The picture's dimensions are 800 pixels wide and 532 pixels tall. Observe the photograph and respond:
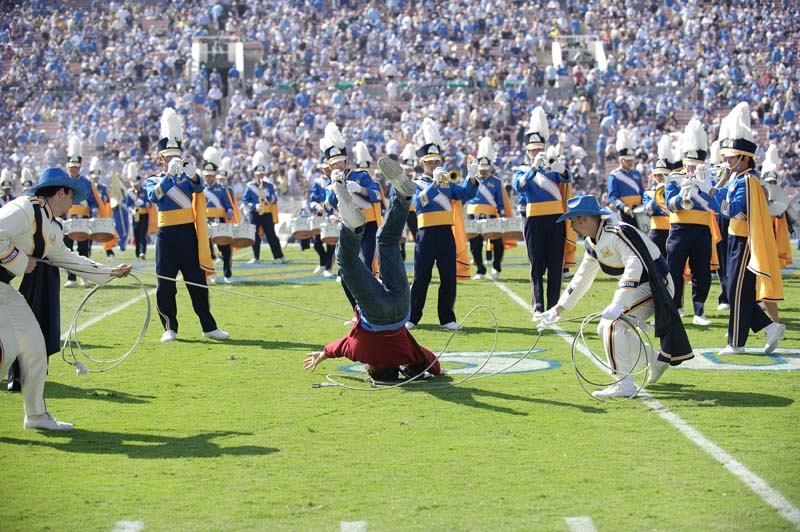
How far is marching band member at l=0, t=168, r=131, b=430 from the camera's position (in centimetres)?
721

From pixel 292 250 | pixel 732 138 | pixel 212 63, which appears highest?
pixel 212 63

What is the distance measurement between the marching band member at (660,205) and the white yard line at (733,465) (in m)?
5.66

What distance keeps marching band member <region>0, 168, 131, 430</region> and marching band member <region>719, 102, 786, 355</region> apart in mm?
5748

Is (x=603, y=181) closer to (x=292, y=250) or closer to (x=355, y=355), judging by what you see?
(x=292, y=250)

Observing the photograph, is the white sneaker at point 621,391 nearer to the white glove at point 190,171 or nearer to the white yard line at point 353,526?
the white yard line at point 353,526

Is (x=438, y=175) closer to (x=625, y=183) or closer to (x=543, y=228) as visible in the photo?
(x=543, y=228)

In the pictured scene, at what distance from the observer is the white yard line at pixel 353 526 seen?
5227mm

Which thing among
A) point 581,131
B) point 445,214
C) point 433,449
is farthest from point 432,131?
point 581,131

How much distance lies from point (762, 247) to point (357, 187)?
506 cm

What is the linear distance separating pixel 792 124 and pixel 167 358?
30.7m

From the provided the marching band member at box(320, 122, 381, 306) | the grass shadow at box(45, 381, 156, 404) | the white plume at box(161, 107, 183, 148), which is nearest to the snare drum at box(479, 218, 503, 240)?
the marching band member at box(320, 122, 381, 306)

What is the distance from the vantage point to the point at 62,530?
5301mm

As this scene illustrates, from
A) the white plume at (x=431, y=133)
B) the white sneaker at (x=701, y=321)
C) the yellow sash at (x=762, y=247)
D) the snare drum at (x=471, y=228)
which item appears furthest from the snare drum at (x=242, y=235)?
the yellow sash at (x=762, y=247)

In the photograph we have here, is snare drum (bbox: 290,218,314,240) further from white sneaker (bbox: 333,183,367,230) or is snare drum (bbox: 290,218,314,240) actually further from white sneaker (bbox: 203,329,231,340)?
white sneaker (bbox: 333,183,367,230)
